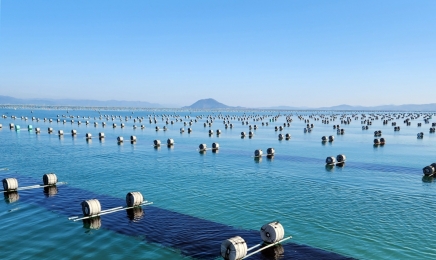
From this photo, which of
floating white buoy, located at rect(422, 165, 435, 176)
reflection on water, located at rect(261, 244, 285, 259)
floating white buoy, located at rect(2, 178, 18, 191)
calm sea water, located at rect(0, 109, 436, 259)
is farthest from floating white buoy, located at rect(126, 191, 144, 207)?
floating white buoy, located at rect(422, 165, 435, 176)

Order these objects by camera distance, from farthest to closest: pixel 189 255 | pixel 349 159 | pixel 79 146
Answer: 1. pixel 79 146
2. pixel 349 159
3. pixel 189 255

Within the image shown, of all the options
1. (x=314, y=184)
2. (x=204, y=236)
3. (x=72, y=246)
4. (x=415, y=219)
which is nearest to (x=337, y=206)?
(x=415, y=219)

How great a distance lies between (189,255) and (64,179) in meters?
24.8

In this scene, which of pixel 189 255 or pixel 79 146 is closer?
pixel 189 255

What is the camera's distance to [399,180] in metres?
39.5

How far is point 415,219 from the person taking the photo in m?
26.1

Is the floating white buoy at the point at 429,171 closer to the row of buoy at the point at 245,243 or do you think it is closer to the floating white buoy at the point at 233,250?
the row of buoy at the point at 245,243

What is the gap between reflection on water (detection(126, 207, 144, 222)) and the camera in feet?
84.0

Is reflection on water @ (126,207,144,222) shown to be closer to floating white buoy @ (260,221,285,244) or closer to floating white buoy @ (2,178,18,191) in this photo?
floating white buoy @ (260,221,285,244)

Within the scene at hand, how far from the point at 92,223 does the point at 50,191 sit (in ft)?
37.0

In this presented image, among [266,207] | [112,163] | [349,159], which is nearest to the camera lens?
[266,207]

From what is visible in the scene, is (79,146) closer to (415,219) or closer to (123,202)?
(123,202)

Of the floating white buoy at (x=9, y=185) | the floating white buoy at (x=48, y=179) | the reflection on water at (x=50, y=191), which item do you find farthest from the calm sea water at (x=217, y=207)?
the floating white buoy at (x=48, y=179)

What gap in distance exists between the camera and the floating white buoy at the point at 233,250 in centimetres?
1795
